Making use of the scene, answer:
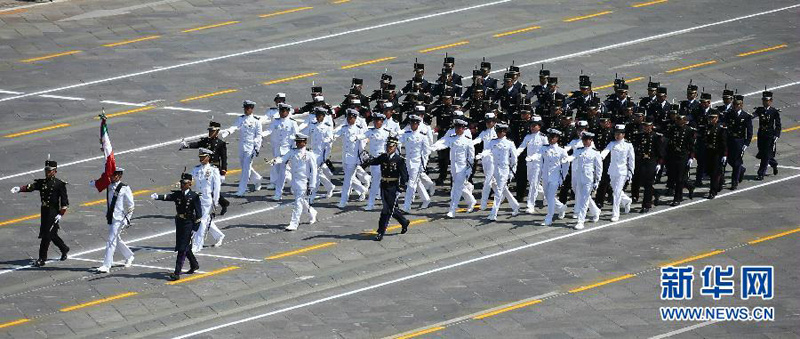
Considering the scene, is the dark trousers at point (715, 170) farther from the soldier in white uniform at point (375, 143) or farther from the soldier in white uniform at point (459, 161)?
the soldier in white uniform at point (375, 143)

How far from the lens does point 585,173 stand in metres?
48.7

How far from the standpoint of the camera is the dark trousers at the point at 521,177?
2000 inches

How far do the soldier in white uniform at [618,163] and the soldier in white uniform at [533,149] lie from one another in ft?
5.92

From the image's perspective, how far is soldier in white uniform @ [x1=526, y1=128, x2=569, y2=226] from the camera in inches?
1933

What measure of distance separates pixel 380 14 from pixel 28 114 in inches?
592

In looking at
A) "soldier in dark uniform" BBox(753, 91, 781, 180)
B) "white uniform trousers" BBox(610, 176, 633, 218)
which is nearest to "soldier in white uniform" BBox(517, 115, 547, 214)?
"white uniform trousers" BBox(610, 176, 633, 218)

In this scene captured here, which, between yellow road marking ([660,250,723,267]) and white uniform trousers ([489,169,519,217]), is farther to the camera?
white uniform trousers ([489,169,519,217])

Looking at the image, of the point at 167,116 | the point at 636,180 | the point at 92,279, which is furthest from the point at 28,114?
the point at 636,180

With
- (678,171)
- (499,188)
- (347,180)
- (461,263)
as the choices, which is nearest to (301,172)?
(347,180)

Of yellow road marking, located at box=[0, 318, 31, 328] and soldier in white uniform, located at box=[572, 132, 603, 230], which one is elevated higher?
soldier in white uniform, located at box=[572, 132, 603, 230]

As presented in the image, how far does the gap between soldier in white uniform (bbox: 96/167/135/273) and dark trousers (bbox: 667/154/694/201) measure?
13968mm

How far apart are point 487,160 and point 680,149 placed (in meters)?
5.01

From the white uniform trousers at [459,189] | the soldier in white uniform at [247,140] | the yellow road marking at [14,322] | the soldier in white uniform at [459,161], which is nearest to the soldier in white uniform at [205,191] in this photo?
the soldier in white uniform at [247,140]

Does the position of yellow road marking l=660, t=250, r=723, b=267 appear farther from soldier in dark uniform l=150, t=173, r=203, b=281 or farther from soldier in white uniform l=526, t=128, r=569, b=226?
soldier in dark uniform l=150, t=173, r=203, b=281
